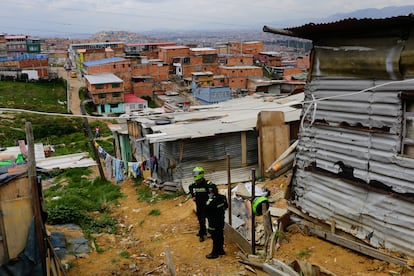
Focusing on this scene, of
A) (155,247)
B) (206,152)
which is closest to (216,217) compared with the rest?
(155,247)

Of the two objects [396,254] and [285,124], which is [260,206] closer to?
[396,254]

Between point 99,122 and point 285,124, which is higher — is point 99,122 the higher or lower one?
the lower one

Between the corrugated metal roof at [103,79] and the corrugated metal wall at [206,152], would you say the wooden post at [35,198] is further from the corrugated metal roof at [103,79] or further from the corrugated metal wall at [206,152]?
the corrugated metal roof at [103,79]

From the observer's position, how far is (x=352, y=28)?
245 inches

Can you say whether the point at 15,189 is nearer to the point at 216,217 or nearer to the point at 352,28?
the point at 216,217

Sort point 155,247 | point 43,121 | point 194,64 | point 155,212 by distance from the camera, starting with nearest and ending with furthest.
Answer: point 155,247, point 155,212, point 43,121, point 194,64

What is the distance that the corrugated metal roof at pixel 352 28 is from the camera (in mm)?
5574

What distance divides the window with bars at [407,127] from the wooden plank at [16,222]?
627cm

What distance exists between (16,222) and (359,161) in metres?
5.97

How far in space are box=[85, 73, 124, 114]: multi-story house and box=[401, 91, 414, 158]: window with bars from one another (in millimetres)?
47756

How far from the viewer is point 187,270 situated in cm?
795

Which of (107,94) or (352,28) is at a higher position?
(352,28)

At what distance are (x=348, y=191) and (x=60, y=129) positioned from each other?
37.3 meters

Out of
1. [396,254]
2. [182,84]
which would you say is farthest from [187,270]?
[182,84]
